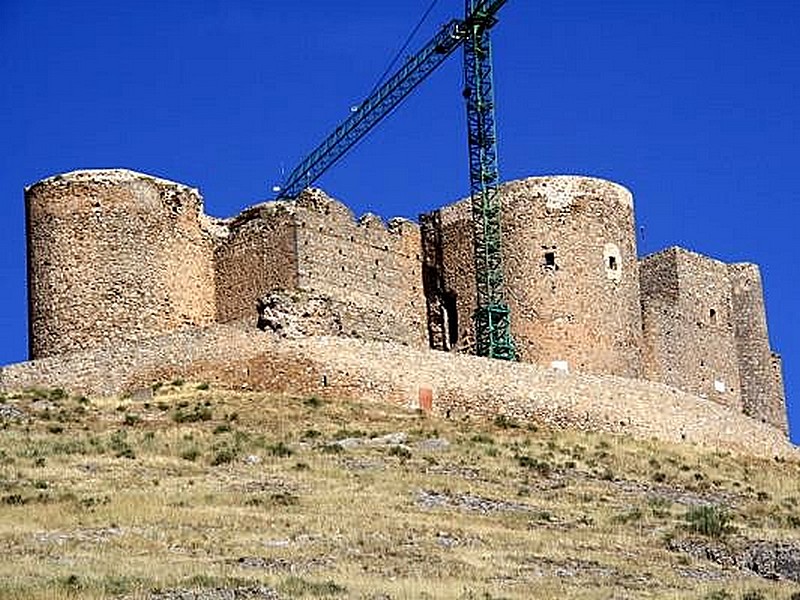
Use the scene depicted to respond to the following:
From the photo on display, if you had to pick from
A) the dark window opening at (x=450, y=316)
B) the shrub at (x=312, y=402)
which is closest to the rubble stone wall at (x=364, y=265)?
the dark window opening at (x=450, y=316)

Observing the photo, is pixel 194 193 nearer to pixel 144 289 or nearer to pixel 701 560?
pixel 144 289

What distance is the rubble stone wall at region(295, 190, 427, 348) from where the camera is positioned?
4528 cm

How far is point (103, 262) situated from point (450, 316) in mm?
9750

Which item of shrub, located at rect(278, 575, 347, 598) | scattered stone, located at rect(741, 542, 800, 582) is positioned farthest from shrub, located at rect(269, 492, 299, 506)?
scattered stone, located at rect(741, 542, 800, 582)

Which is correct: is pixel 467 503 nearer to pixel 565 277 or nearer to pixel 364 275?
pixel 565 277

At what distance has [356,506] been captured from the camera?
92.1 ft

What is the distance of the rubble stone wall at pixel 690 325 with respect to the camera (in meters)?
49.8

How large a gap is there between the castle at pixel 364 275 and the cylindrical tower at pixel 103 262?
34 mm

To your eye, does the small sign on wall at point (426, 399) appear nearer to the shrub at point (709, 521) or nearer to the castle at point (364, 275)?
the castle at point (364, 275)

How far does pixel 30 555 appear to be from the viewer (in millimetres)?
24125

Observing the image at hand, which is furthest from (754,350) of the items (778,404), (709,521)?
(709,521)

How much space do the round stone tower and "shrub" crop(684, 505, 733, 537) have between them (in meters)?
15.3

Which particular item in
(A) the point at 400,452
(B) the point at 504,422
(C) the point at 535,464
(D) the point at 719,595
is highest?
(B) the point at 504,422

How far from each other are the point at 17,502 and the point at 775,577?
11.2 m
